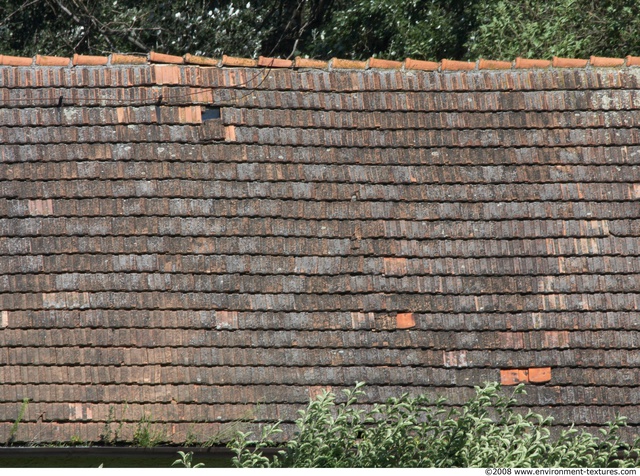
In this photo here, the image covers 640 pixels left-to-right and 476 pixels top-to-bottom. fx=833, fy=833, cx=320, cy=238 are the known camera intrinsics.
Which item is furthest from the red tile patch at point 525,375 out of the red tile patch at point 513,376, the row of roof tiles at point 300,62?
the row of roof tiles at point 300,62

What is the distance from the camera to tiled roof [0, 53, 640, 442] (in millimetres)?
6211

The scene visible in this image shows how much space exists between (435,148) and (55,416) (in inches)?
145

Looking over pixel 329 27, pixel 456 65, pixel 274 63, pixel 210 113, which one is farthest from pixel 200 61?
pixel 329 27

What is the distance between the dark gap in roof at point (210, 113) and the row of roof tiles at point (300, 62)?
1.44 feet

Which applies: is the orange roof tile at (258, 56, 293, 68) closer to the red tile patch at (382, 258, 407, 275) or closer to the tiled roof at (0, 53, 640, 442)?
the tiled roof at (0, 53, 640, 442)

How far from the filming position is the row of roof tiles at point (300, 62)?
705cm

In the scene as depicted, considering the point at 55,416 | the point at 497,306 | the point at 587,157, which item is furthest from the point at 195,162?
the point at 587,157

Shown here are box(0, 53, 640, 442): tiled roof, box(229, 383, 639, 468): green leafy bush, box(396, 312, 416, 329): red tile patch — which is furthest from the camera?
box(396, 312, 416, 329): red tile patch

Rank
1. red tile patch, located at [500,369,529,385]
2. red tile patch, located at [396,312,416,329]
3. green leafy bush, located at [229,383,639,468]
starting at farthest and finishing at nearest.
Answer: red tile patch, located at [396,312,416,329]
red tile patch, located at [500,369,529,385]
green leafy bush, located at [229,383,639,468]

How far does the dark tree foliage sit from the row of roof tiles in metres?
4.12

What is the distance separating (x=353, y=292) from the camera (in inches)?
256

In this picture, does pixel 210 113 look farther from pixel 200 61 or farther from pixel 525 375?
pixel 525 375

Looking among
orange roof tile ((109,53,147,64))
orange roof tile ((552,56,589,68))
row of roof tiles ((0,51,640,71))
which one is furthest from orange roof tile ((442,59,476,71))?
orange roof tile ((109,53,147,64))

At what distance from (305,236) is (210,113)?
53.3 inches
